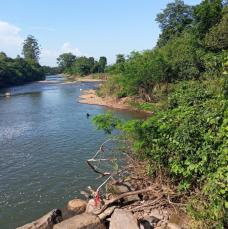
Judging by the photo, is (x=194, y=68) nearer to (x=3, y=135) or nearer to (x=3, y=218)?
(x=3, y=135)

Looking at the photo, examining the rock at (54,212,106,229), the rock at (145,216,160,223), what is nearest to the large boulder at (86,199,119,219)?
the rock at (54,212,106,229)

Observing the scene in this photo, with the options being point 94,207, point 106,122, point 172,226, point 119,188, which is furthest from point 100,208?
point 106,122

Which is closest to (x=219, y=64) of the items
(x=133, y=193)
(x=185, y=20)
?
(x=133, y=193)

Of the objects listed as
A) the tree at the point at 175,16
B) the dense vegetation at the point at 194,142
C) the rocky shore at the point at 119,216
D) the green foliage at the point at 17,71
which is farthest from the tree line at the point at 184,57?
the green foliage at the point at 17,71

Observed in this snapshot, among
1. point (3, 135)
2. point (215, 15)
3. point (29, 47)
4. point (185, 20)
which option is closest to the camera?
point (3, 135)

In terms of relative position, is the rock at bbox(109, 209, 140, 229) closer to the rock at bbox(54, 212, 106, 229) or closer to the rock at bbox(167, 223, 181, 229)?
the rock at bbox(54, 212, 106, 229)

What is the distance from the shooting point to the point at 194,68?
19.7 m

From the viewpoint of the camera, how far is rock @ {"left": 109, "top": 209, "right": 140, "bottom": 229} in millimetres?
5390

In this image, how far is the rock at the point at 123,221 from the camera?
212 inches

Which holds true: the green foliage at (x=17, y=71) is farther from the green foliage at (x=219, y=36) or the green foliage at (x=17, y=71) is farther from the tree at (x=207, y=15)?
the green foliage at (x=219, y=36)

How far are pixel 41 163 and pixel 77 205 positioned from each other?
169 inches

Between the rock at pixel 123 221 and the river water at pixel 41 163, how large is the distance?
2.97 metres

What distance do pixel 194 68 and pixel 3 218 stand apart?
17.8 m

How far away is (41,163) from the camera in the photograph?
1131cm
